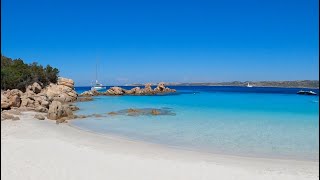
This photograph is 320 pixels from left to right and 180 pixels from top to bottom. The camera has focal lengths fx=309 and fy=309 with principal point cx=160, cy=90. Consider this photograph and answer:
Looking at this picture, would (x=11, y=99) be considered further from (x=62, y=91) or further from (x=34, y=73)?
(x=62, y=91)

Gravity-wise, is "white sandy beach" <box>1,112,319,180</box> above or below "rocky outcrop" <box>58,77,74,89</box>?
below

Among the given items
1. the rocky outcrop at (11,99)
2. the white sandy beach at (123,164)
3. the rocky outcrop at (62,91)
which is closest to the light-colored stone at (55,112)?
the rocky outcrop at (11,99)

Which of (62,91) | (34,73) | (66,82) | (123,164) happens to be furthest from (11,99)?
(66,82)

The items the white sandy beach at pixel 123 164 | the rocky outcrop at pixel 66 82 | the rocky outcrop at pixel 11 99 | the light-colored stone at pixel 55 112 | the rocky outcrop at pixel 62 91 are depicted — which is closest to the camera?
the white sandy beach at pixel 123 164

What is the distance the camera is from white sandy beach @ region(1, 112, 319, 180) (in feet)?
22.3

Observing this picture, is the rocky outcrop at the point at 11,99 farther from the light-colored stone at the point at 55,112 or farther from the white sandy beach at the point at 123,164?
the white sandy beach at the point at 123,164

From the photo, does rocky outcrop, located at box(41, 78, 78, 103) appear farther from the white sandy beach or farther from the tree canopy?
the white sandy beach

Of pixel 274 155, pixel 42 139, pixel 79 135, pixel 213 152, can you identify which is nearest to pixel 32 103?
pixel 79 135

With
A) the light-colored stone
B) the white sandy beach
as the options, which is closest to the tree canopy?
the light-colored stone

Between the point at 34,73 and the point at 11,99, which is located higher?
→ the point at 34,73

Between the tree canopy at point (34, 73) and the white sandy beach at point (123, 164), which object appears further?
Answer: the tree canopy at point (34, 73)

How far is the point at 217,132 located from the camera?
1481 cm

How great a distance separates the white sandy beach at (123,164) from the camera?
22.3 feet

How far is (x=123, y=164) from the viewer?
7.92 m
